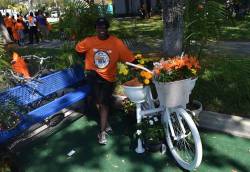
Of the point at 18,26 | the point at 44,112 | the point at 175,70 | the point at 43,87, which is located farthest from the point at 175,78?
the point at 18,26

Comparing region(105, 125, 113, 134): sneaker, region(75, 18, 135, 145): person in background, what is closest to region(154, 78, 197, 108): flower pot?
region(75, 18, 135, 145): person in background

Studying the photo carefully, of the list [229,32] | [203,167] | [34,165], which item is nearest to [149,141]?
[203,167]

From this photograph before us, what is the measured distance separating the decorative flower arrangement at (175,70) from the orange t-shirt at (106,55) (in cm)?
109

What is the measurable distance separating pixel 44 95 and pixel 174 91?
239cm

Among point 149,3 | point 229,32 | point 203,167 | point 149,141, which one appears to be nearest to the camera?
point 203,167

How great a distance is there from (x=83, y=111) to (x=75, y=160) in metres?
1.63

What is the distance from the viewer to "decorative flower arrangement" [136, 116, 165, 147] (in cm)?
475

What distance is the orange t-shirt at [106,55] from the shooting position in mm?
5336

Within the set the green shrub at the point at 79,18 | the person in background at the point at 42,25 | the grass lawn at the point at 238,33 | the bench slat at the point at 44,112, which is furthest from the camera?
the person in background at the point at 42,25

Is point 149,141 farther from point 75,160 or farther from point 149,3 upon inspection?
point 149,3

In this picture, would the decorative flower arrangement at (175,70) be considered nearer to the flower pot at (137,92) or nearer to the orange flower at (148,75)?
the orange flower at (148,75)

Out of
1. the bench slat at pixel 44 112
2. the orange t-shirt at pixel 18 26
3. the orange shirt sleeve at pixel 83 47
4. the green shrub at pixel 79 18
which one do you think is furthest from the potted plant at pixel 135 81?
the orange t-shirt at pixel 18 26

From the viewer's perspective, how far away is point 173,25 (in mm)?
5867

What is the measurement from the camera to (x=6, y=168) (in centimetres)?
443
